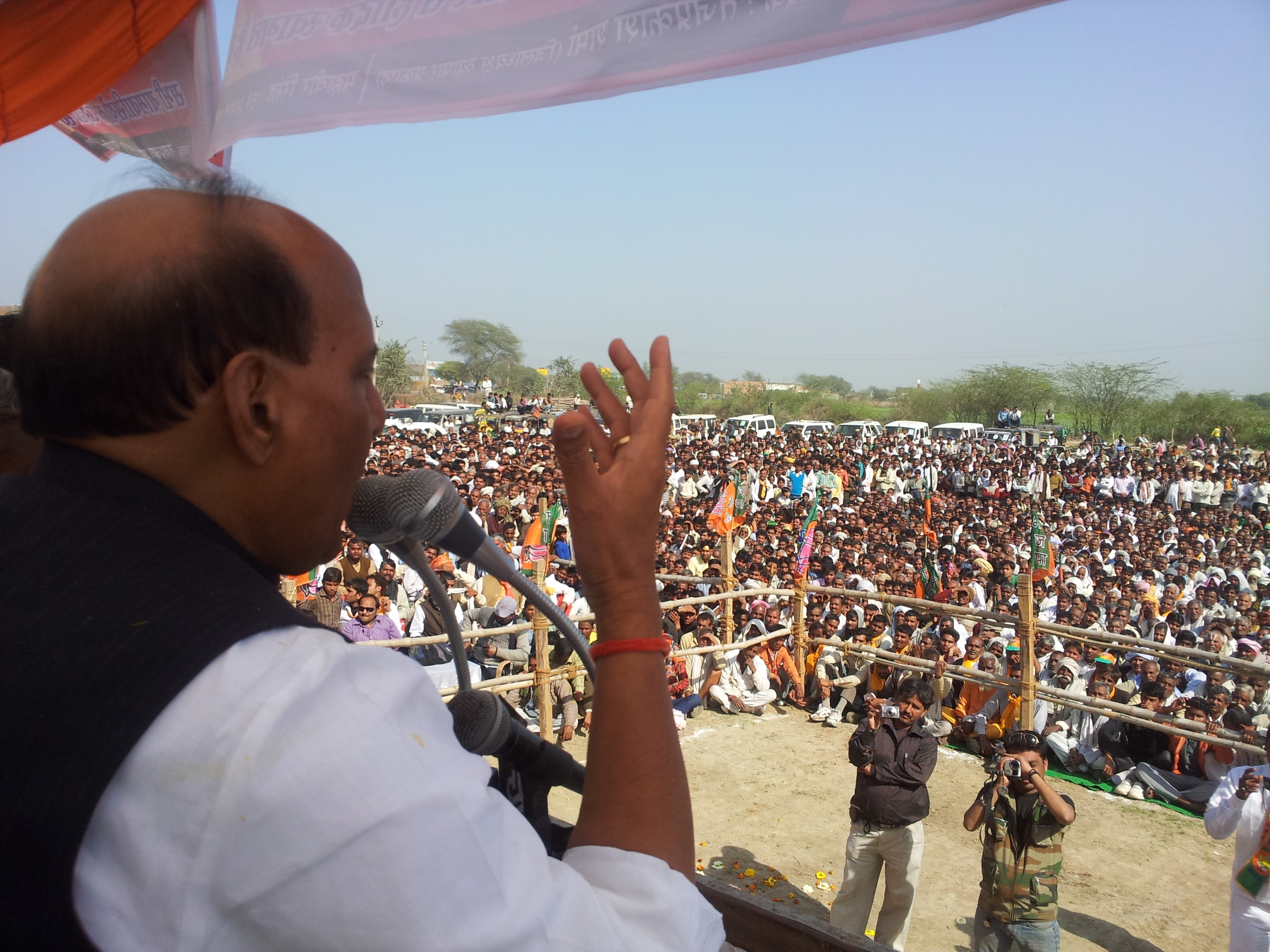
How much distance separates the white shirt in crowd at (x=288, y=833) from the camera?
1.59 feet

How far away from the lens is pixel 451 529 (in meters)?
0.90

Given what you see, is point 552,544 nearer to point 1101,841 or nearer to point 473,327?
point 1101,841

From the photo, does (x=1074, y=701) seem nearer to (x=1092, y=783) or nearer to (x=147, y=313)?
(x=1092, y=783)

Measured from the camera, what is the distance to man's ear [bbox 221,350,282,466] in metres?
0.60

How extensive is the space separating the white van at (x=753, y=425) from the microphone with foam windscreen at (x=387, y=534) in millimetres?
32992

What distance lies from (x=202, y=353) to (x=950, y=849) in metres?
6.72

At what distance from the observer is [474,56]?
63.6 inches

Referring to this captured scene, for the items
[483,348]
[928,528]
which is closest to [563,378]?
[483,348]

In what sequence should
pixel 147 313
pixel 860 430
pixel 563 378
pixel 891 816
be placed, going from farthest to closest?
1. pixel 563 378
2. pixel 860 430
3. pixel 891 816
4. pixel 147 313

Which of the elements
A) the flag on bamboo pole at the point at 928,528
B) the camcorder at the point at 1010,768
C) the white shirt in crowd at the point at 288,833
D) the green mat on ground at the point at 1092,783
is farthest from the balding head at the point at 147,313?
the flag on bamboo pole at the point at 928,528

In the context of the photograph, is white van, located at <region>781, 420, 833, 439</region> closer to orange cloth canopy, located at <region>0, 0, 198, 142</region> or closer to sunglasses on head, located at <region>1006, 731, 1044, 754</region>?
sunglasses on head, located at <region>1006, 731, 1044, 754</region>

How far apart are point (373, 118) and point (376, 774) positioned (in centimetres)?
157

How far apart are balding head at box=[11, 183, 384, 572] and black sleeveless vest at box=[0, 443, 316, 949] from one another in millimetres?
73

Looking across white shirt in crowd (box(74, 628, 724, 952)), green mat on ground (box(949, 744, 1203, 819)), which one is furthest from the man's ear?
green mat on ground (box(949, 744, 1203, 819))
